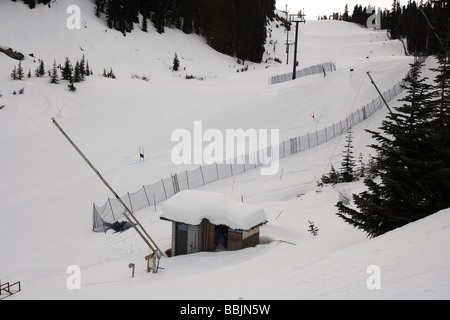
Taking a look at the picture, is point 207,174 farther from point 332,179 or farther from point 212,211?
point 212,211

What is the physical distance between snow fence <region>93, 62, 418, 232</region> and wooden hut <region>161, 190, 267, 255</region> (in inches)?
198

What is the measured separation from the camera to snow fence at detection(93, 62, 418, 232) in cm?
2056

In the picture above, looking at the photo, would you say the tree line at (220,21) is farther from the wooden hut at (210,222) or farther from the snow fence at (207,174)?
the wooden hut at (210,222)

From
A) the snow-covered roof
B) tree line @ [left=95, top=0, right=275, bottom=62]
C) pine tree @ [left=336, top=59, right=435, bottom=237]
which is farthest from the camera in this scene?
tree line @ [left=95, top=0, right=275, bottom=62]

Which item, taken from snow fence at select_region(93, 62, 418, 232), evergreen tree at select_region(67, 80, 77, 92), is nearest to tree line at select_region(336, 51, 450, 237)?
snow fence at select_region(93, 62, 418, 232)

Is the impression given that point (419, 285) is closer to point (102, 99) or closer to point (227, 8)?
point (102, 99)

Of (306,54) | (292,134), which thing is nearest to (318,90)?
(292,134)

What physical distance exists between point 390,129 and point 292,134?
68.0 feet

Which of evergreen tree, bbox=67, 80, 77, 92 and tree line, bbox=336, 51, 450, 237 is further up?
evergreen tree, bbox=67, 80, 77, 92

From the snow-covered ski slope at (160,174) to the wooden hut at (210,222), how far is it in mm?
626

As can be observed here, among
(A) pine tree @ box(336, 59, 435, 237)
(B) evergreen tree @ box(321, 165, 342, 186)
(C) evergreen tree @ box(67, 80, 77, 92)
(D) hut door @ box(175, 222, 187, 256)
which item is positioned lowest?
(D) hut door @ box(175, 222, 187, 256)

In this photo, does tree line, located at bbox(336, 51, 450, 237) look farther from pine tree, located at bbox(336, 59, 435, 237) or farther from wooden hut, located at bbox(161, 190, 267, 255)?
wooden hut, located at bbox(161, 190, 267, 255)

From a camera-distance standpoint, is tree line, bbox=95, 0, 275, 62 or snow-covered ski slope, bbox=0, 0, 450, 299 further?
tree line, bbox=95, 0, 275, 62

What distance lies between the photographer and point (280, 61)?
7019cm
